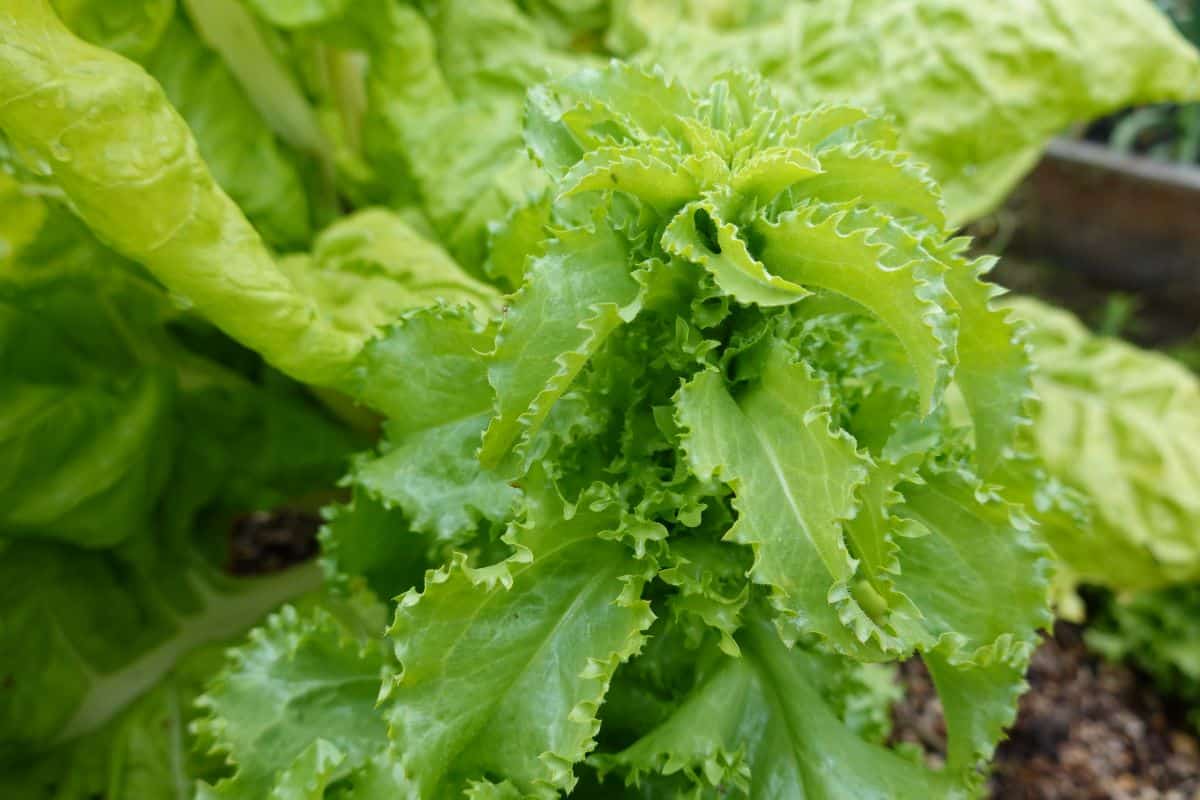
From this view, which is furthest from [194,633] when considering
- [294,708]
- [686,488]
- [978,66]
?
[978,66]

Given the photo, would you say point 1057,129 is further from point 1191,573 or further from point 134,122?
point 134,122

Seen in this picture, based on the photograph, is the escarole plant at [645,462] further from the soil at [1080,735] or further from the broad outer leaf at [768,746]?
the soil at [1080,735]

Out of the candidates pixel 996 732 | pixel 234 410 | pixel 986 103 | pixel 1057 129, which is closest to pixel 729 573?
pixel 996 732

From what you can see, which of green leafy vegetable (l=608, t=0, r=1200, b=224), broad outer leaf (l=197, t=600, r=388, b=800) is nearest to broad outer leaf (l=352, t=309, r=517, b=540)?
broad outer leaf (l=197, t=600, r=388, b=800)

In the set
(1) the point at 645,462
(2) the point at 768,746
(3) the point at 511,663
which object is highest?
(1) the point at 645,462

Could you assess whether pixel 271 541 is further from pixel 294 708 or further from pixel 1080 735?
pixel 1080 735

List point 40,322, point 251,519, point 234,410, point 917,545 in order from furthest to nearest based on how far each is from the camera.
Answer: point 251,519 → point 234,410 → point 40,322 → point 917,545

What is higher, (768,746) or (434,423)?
(434,423)

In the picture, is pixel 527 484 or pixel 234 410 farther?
pixel 234 410
